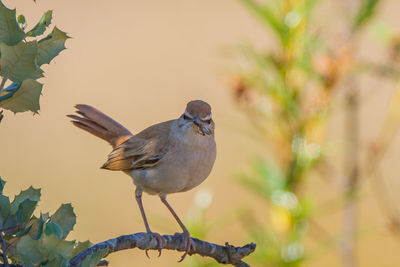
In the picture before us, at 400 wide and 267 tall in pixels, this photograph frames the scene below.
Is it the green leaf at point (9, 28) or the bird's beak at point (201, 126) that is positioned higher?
the bird's beak at point (201, 126)

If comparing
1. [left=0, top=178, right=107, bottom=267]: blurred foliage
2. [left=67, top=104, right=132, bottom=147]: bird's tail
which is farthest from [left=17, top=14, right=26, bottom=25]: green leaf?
[left=67, top=104, right=132, bottom=147]: bird's tail

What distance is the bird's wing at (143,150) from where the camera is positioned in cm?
325

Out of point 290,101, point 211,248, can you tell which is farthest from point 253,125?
point 211,248

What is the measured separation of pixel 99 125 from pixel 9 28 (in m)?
2.58

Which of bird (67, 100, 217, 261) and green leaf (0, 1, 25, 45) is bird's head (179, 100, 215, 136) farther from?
green leaf (0, 1, 25, 45)

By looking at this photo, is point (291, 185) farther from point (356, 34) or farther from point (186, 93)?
point (186, 93)

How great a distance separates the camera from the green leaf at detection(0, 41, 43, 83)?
3.93ft

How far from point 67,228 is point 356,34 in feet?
9.92

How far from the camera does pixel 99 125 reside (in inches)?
148

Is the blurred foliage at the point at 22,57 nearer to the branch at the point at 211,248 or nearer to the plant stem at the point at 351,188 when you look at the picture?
the branch at the point at 211,248

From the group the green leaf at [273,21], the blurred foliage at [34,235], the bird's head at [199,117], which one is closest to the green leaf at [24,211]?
the blurred foliage at [34,235]

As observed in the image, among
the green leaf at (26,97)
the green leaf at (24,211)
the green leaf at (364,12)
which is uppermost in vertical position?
the green leaf at (364,12)

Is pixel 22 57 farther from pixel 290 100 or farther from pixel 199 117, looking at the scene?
pixel 290 100

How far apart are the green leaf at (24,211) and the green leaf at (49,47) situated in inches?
10.8
